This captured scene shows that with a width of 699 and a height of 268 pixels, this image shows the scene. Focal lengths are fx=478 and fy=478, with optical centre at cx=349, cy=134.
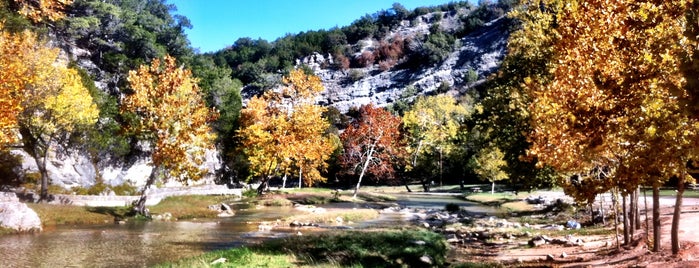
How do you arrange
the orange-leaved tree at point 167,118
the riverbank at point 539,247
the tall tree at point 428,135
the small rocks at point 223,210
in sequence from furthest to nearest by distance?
the tall tree at point 428,135 < the small rocks at point 223,210 < the orange-leaved tree at point 167,118 < the riverbank at point 539,247

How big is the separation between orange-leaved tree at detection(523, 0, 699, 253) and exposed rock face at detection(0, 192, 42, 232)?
26702mm

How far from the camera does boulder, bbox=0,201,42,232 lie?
26.0 meters

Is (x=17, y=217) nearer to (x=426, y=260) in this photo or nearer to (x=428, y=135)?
(x=426, y=260)

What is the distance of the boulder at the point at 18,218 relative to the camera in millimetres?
26047

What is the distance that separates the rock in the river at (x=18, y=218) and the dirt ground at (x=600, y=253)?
23205 mm

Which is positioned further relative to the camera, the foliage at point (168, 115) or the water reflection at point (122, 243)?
the foliage at point (168, 115)

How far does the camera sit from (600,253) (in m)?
20.6

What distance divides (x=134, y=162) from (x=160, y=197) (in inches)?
619

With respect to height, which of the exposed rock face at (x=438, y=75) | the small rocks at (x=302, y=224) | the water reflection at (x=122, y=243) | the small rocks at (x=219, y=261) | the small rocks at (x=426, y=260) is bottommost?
the small rocks at (x=302, y=224)

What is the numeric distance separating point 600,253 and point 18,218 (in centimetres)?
2977

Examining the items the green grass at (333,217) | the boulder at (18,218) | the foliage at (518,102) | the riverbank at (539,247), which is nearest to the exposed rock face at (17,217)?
the boulder at (18,218)

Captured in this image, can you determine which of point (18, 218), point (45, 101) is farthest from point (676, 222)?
point (45, 101)

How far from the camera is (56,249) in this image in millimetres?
21203

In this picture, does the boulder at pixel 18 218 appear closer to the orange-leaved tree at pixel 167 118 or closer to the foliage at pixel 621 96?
the orange-leaved tree at pixel 167 118
